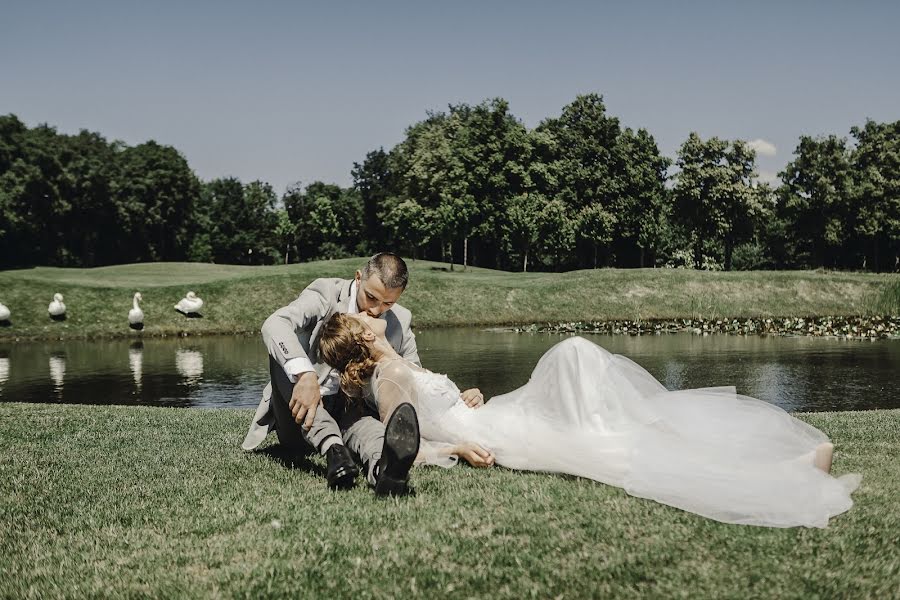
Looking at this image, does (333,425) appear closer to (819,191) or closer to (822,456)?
(822,456)

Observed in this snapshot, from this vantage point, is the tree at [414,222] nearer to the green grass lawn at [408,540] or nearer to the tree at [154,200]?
the tree at [154,200]

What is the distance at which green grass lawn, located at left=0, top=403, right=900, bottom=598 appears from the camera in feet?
13.0

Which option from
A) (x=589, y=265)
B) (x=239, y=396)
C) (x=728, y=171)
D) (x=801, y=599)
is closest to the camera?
(x=801, y=599)

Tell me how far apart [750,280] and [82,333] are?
34917mm

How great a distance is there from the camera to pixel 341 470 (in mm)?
5961

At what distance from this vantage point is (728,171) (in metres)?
63.4

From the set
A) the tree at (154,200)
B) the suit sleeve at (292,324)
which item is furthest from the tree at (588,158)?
the suit sleeve at (292,324)

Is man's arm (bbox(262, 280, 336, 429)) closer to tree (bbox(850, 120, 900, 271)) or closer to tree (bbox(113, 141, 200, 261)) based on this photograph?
tree (bbox(850, 120, 900, 271))

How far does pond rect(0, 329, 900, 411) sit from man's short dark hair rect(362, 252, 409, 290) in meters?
9.58

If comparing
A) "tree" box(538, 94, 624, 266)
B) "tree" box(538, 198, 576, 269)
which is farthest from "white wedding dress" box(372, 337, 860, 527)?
"tree" box(538, 94, 624, 266)

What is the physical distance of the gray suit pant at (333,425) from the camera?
6320mm

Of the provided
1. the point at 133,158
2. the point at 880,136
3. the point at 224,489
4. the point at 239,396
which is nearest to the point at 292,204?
the point at 133,158

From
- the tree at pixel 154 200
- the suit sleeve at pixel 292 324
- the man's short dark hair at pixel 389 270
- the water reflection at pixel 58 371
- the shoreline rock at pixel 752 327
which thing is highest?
the tree at pixel 154 200

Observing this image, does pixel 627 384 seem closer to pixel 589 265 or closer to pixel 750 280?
pixel 750 280
